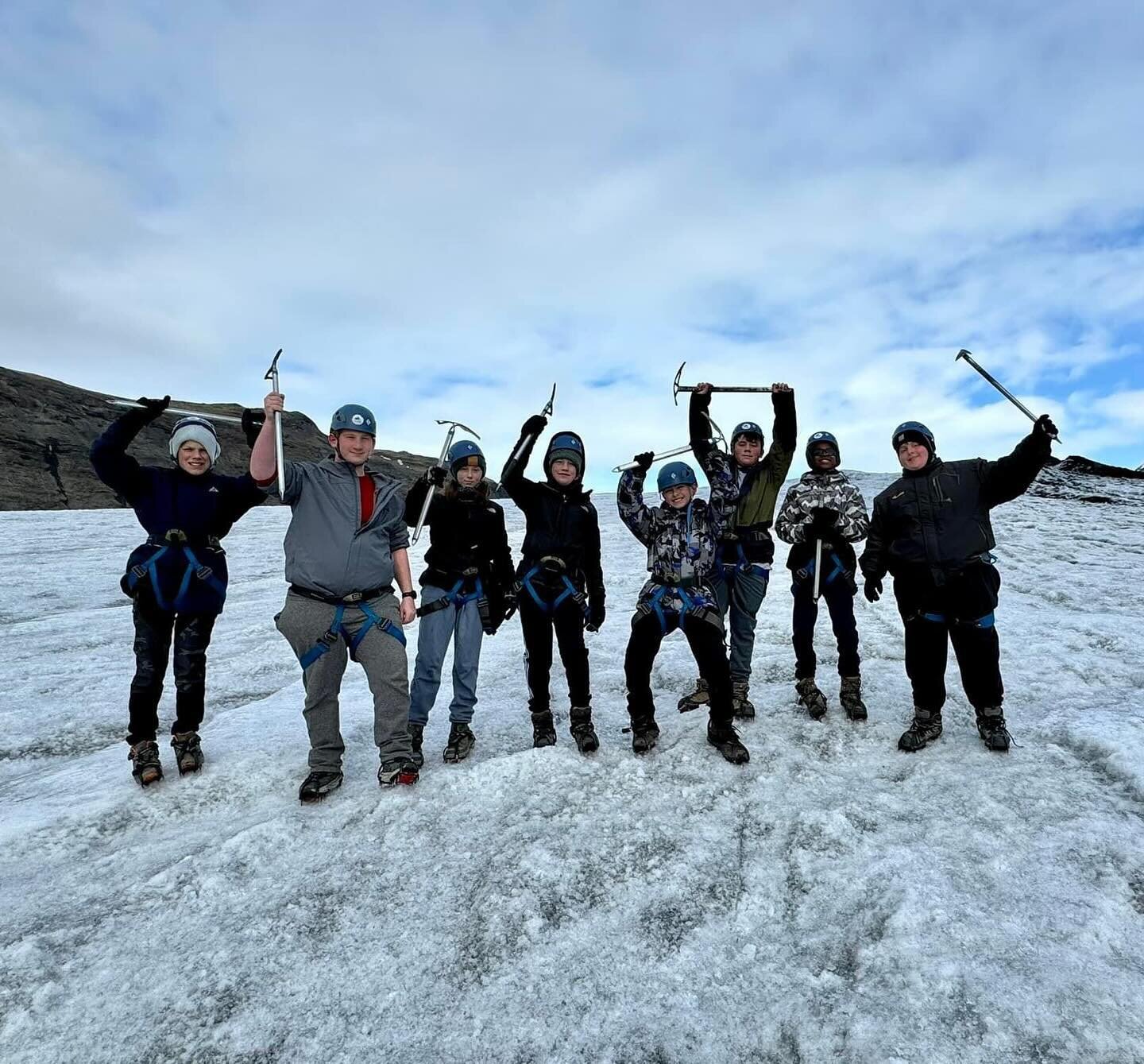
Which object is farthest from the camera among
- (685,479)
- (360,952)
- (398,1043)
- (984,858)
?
(685,479)

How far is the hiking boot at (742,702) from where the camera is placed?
6281 mm

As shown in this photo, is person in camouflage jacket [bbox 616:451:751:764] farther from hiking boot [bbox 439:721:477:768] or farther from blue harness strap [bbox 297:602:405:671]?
blue harness strap [bbox 297:602:405:671]

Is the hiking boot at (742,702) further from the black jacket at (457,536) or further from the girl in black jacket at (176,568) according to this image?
the girl in black jacket at (176,568)

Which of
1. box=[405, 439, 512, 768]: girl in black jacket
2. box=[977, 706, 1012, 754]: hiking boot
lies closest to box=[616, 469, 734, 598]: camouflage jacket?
box=[405, 439, 512, 768]: girl in black jacket

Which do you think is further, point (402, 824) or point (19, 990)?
point (402, 824)

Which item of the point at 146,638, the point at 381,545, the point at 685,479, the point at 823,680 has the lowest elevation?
the point at 823,680

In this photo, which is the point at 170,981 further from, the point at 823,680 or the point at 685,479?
the point at 823,680

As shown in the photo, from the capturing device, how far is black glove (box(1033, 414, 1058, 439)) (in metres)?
5.11

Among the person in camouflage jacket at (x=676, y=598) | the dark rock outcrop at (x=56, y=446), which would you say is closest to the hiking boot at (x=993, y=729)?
the person in camouflage jacket at (x=676, y=598)

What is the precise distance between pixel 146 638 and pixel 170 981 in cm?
281

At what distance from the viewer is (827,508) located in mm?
6438

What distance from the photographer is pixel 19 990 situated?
116 inches

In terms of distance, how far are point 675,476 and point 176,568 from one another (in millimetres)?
4480

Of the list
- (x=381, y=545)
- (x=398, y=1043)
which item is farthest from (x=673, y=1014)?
(x=381, y=545)
